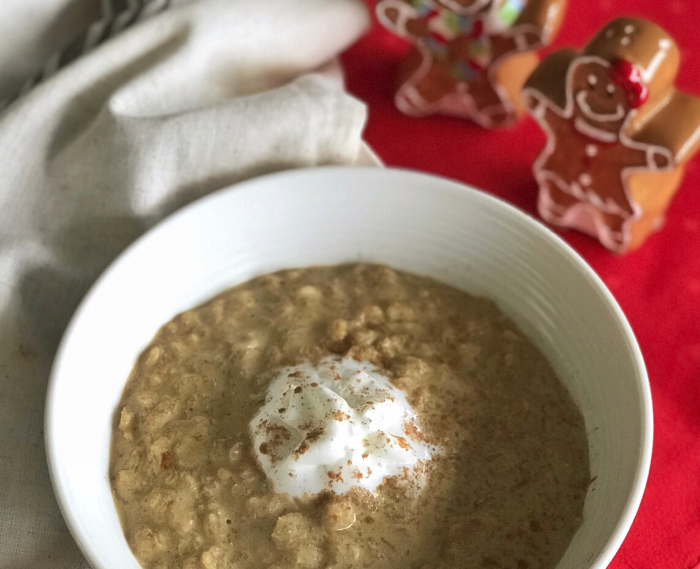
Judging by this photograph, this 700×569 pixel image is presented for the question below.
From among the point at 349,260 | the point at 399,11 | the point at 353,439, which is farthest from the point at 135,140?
the point at 353,439

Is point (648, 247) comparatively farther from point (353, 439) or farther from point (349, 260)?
point (353, 439)

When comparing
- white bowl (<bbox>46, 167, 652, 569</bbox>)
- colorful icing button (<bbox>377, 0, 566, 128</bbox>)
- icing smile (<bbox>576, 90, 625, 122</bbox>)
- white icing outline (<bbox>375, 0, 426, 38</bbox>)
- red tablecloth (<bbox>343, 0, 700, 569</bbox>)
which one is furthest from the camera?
white icing outline (<bbox>375, 0, 426, 38</bbox>)

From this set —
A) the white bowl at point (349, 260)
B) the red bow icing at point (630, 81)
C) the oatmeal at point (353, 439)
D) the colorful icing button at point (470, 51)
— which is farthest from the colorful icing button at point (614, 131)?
the oatmeal at point (353, 439)

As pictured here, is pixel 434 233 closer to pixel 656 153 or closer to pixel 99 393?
pixel 656 153

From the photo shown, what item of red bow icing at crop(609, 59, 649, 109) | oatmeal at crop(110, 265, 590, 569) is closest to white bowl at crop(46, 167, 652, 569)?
oatmeal at crop(110, 265, 590, 569)

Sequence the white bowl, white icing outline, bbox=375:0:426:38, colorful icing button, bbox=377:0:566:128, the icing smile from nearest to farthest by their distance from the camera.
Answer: the white bowl
the icing smile
colorful icing button, bbox=377:0:566:128
white icing outline, bbox=375:0:426:38

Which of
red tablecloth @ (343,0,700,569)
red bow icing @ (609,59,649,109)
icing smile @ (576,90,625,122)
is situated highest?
red bow icing @ (609,59,649,109)

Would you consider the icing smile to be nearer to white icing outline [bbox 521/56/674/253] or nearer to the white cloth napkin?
white icing outline [bbox 521/56/674/253]

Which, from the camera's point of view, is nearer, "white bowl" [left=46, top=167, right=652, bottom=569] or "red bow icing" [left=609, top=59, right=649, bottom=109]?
"white bowl" [left=46, top=167, right=652, bottom=569]
